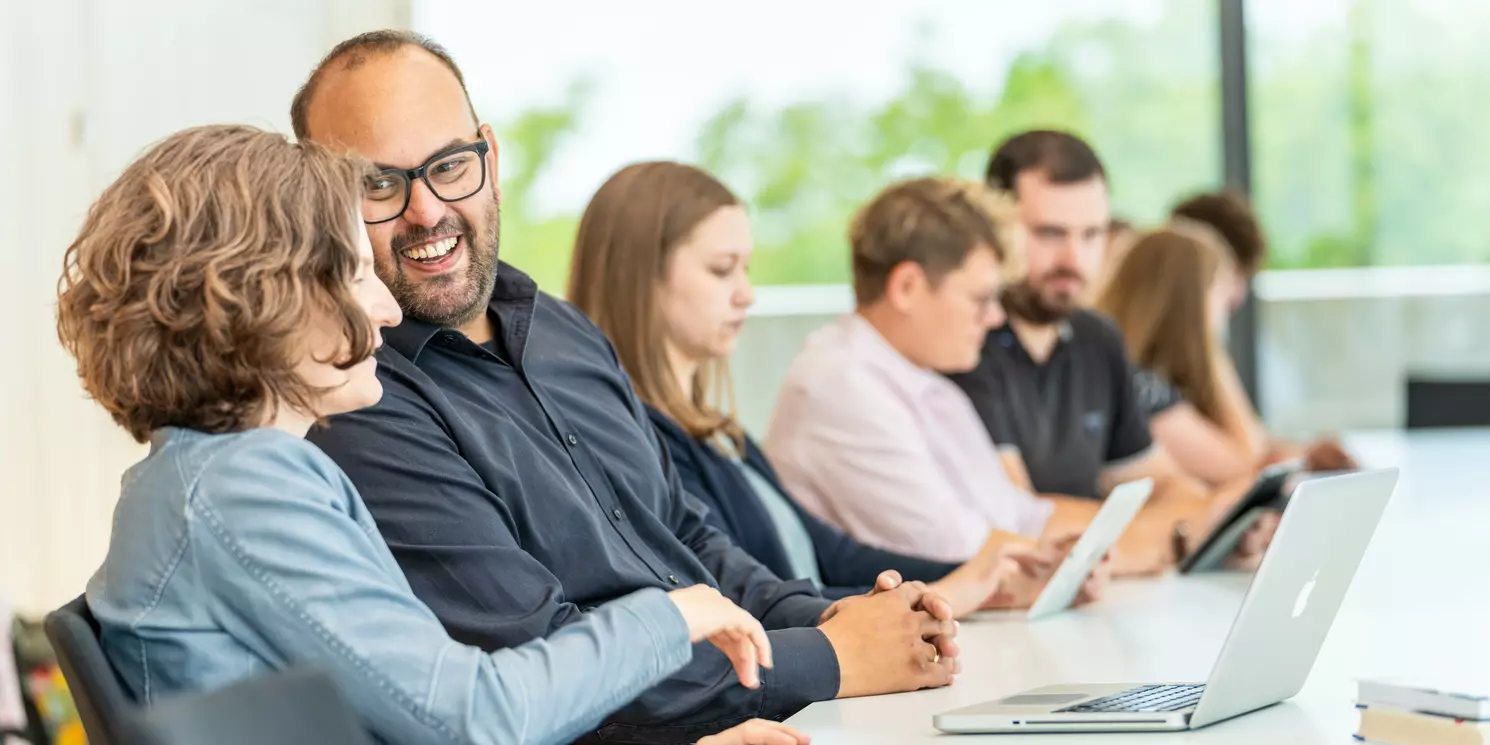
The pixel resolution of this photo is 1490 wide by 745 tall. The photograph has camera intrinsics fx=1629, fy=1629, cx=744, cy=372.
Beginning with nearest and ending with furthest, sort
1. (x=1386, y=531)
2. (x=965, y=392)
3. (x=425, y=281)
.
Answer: (x=425, y=281) → (x=1386, y=531) → (x=965, y=392)

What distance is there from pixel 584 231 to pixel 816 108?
3.71m

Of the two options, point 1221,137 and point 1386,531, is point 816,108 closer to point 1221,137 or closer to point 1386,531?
point 1221,137

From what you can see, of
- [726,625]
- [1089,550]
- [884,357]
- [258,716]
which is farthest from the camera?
[884,357]

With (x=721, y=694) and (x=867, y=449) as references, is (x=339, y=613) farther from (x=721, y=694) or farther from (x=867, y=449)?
(x=867, y=449)

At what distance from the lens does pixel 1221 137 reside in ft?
20.8

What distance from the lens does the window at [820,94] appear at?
5.81 metres

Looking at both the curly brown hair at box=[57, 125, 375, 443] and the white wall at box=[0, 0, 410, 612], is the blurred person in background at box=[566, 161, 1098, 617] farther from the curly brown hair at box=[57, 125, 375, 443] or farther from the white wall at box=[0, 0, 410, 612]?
the white wall at box=[0, 0, 410, 612]

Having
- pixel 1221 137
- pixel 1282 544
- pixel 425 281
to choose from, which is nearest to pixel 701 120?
pixel 1221 137

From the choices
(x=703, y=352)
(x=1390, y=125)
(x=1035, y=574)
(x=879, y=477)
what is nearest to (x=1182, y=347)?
(x=879, y=477)

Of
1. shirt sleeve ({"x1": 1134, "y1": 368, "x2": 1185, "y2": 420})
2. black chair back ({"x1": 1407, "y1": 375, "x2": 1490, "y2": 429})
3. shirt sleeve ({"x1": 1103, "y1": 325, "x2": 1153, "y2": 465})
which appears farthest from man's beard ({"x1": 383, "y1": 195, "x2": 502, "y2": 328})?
black chair back ({"x1": 1407, "y1": 375, "x2": 1490, "y2": 429})

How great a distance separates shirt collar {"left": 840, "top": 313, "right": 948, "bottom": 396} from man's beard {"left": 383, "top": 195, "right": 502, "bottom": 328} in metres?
1.01

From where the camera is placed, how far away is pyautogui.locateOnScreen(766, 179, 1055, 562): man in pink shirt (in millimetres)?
2711

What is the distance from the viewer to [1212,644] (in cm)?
212

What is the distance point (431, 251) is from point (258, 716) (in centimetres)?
95
